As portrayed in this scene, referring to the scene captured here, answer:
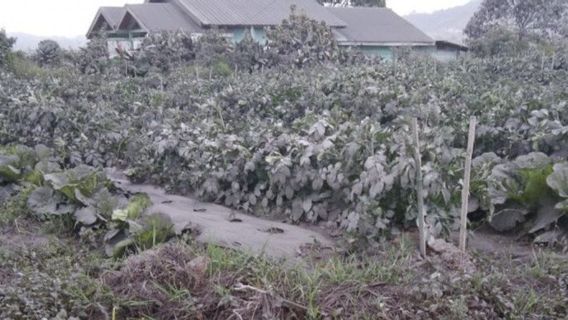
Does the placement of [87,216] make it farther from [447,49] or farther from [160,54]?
[447,49]

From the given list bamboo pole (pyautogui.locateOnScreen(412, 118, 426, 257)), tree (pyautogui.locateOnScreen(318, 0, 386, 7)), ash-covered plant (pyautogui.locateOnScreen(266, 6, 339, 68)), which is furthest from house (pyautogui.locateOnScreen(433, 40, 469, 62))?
bamboo pole (pyautogui.locateOnScreen(412, 118, 426, 257))

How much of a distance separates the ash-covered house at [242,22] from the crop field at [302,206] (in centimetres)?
1822

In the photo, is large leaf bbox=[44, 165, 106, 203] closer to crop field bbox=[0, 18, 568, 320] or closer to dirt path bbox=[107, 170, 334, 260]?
crop field bbox=[0, 18, 568, 320]

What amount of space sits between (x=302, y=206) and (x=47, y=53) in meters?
20.1

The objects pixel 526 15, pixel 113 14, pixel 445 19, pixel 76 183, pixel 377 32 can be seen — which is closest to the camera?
pixel 76 183

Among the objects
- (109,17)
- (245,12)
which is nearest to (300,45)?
(245,12)

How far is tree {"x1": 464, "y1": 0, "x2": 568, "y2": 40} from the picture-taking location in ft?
118

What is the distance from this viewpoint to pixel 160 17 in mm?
28844

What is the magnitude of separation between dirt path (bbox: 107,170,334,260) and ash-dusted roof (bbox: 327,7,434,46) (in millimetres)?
24010

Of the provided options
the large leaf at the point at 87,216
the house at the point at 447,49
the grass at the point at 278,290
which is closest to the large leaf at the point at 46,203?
the large leaf at the point at 87,216

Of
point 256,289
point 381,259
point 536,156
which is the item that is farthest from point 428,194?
point 256,289

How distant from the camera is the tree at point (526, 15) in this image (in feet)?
118

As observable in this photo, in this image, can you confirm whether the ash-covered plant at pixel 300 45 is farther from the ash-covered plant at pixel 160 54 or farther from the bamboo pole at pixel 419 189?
the bamboo pole at pixel 419 189

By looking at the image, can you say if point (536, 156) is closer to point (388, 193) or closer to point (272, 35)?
point (388, 193)
